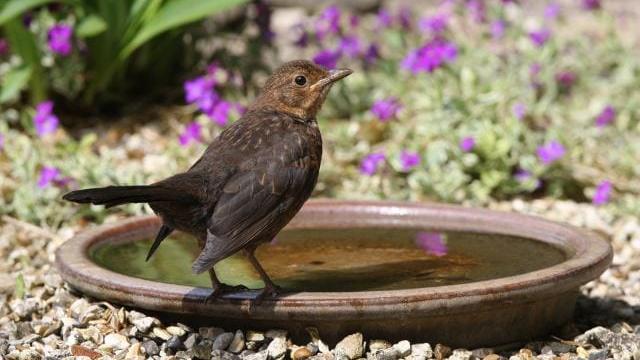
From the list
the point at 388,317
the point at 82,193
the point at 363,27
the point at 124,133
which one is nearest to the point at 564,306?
the point at 388,317

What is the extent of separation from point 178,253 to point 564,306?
1588 mm

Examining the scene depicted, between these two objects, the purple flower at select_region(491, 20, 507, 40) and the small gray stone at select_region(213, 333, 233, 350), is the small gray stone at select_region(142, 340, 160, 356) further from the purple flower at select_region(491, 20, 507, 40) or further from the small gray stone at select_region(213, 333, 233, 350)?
the purple flower at select_region(491, 20, 507, 40)

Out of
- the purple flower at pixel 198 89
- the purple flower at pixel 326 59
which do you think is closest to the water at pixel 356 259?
the purple flower at pixel 198 89

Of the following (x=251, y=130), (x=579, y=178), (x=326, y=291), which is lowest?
(x=579, y=178)

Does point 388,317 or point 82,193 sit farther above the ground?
point 82,193

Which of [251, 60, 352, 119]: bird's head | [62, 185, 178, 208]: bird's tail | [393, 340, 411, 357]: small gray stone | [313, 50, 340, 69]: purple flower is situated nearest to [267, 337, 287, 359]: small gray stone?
[393, 340, 411, 357]: small gray stone

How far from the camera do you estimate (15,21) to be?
21.5 feet

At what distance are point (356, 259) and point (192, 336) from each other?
37.9 inches

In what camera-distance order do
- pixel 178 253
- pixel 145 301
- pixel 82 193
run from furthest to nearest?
pixel 178 253, pixel 145 301, pixel 82 193

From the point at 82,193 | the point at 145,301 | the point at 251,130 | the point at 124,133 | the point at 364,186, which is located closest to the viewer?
the point at 82,193

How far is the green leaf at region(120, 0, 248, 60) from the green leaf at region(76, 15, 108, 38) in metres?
0.19

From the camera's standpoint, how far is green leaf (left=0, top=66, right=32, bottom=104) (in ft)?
21.1

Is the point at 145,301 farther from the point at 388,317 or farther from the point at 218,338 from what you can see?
Result: the point at 388,317

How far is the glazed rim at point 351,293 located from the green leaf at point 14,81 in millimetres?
1813
